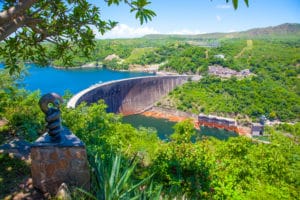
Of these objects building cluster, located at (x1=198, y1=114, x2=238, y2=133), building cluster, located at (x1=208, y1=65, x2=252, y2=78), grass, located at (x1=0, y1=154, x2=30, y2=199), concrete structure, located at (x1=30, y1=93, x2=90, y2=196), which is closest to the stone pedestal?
concrete structure, located at (x1=30, y1=93, x2=90, y2=196)

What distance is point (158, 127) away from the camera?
29.8m

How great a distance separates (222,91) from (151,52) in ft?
125

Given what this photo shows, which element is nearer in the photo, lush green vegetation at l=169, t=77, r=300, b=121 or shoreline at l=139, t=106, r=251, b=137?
shoreline at l=139, t=106, r=251, b=137

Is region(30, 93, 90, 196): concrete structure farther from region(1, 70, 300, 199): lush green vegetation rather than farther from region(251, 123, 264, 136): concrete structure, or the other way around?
region(251, 123, 264, 136): concrete structure

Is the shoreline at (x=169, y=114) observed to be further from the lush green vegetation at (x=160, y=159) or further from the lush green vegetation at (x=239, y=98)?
the lush green vegetation at (x=160, y=159)

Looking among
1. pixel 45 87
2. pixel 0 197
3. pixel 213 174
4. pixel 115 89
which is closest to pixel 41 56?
pixel 0 197

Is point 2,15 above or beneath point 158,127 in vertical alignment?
above

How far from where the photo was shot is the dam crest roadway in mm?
26750

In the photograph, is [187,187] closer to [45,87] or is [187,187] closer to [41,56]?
[41,56]

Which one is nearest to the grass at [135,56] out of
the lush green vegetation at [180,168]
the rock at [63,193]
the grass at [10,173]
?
the lush green vegetation at [180,168]

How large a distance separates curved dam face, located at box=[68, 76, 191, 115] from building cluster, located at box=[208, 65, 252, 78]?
8643 mm

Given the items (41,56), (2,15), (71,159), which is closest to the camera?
(2,15)

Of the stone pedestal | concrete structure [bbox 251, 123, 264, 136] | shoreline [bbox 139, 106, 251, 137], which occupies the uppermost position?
the stone pedestal

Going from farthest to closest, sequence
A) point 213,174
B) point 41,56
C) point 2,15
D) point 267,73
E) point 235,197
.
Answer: point 267,73 → point 213,174 → point 41,56 → point 235,197 → point 2,15
